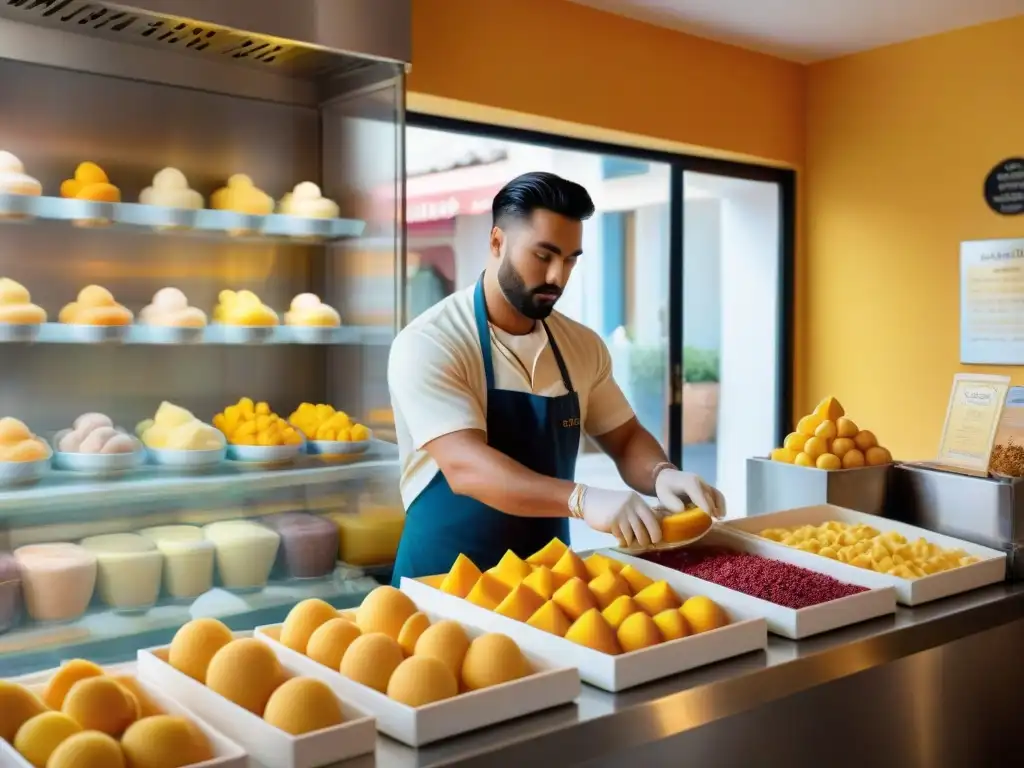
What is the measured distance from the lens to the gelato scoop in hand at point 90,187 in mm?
2799

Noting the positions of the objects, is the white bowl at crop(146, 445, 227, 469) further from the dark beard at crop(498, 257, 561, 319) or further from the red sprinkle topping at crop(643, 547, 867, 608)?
the red sprinkle topping at crop(643, 547, 867, 608)

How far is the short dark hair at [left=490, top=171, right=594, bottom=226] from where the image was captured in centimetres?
237

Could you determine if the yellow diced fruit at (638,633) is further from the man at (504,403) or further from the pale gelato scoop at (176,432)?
the pale gelato scoop at (176,432)

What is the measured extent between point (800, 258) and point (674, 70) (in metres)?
1.30

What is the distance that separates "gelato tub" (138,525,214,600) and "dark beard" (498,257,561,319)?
3.82ft

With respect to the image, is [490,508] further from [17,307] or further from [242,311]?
[17,307]

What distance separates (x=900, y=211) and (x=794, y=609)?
3.55m

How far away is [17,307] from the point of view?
264 cm

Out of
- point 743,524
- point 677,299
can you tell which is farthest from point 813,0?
point 743,524

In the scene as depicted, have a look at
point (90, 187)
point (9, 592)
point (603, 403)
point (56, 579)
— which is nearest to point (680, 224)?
point (603, 403)

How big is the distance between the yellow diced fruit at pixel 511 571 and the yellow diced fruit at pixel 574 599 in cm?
12

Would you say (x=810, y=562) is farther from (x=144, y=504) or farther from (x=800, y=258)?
(x=800, y=258)

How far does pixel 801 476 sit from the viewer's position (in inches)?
104

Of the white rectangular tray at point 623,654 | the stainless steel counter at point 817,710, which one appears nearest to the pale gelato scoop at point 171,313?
the white rectangular tray at point 623,654
